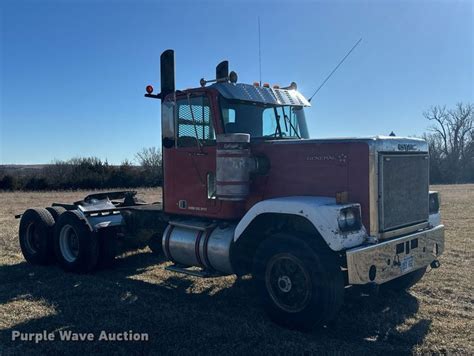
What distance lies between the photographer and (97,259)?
25.4 feet

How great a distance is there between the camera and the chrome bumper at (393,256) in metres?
4.67

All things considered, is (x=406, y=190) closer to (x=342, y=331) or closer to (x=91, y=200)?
(x=342, y=331)

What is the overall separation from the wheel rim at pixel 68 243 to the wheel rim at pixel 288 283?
14.1 feet

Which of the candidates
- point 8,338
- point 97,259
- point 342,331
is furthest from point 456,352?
point 97,259

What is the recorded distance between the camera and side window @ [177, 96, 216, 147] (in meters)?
6.35

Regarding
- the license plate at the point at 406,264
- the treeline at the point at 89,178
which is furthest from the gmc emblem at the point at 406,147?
the treeline at the point at 89,178

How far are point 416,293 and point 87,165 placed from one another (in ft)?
122

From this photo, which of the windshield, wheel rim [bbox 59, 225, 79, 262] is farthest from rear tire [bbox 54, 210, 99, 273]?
the windshield

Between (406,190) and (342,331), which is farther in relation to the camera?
(406,190)

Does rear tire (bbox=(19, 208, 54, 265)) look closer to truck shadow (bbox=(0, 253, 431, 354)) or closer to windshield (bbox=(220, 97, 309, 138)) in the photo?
truck shadow (bbox=(0, 253, 431, 354))

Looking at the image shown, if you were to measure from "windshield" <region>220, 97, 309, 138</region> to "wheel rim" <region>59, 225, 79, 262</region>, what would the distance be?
3734 millimetres

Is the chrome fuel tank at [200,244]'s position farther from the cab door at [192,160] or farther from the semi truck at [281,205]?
the cab door at [192,160]

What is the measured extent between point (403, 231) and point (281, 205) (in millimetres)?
1498

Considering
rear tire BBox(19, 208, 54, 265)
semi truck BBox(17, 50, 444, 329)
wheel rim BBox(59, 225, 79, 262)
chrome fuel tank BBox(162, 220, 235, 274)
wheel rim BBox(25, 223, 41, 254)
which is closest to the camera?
semi truck BBox(17, 50, 444, 329)
